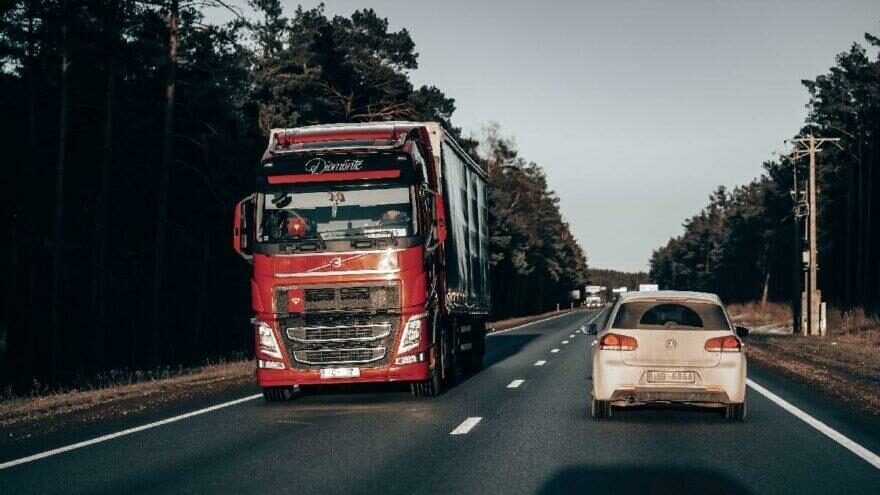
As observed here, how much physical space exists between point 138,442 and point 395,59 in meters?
42.7

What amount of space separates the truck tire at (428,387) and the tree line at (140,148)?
14835 mm

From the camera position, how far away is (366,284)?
46.6 feet

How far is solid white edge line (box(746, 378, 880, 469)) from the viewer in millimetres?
9477

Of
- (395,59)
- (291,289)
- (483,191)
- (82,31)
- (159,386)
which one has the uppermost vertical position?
(395,59)

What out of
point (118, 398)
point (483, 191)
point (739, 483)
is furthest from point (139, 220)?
point (739, 483)

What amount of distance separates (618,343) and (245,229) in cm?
545

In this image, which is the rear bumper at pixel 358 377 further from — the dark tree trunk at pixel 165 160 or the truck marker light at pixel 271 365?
the dark tree trunk at pixel 165 160

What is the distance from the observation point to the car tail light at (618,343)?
12.3 m

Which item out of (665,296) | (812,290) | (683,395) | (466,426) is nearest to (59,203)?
(466,426)

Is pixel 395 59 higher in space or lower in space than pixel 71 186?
higher

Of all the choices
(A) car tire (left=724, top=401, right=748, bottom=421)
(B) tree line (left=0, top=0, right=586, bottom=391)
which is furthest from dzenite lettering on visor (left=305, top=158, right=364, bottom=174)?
(B) tree line (left=0, top=0, right=586, bottom=391)

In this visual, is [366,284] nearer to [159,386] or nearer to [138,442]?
[138,442]

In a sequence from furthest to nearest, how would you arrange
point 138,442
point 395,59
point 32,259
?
point 395,59
point 32,259
point 138,442

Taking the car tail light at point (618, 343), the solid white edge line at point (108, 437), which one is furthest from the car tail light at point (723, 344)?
the solid white edge line at point (108, 437)
